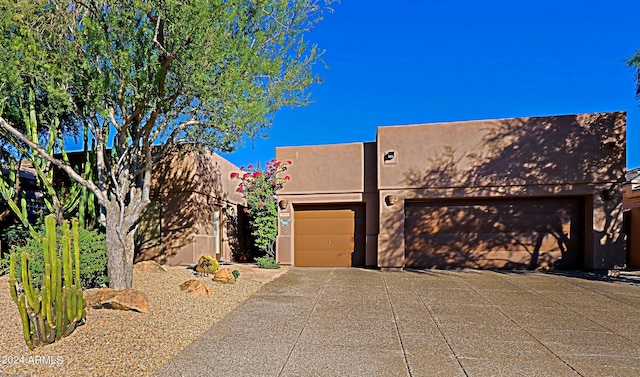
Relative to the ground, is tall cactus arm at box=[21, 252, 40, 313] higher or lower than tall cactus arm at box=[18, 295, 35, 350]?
higher

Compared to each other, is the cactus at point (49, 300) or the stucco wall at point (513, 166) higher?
the stucco wall at point (513, 166)

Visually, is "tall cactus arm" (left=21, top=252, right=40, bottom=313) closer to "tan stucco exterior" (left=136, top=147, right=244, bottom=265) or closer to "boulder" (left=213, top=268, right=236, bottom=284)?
"boulder" (left=213, top=268, right=236, bottom=284)

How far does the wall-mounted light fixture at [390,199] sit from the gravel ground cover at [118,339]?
5503 mm

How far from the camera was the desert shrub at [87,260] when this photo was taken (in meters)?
6.08

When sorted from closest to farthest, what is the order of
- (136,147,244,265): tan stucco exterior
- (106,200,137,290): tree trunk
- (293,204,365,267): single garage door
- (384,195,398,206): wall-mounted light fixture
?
1. (106,200,137,290): tree trunk
2. (384,195,398,206): wall-mounted light fixture
3. (136,147,244,265): tan stucco exterior
4. (293,204,365,267): single garage door

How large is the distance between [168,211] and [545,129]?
448 inches

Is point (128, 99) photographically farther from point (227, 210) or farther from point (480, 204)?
point (480, 204)

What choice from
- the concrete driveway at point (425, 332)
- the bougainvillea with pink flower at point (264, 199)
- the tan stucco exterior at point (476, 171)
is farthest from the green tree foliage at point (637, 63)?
the bougainvillea with pink flower at point (264, 199)

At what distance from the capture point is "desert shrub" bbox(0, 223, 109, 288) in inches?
239

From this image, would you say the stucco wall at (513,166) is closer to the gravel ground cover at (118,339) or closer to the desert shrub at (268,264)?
the desert shrub at (268,264)

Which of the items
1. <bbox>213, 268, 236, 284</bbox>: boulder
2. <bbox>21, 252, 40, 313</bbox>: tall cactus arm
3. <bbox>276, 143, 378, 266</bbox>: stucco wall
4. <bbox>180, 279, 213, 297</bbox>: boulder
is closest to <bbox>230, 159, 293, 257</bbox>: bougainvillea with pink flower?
<bbox>276, 143, 378, 266</bbox>: stucco wall

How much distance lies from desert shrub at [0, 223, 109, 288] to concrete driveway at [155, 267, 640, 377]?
10.1 feet

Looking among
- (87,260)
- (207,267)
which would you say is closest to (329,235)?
(207,267)

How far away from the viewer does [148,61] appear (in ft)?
17.6
